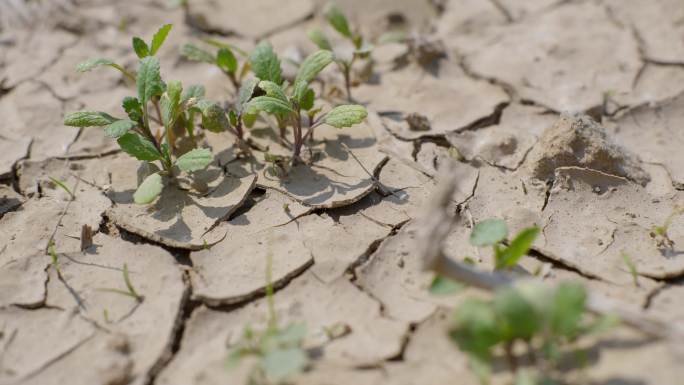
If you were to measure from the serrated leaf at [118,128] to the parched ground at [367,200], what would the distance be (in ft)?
1.03

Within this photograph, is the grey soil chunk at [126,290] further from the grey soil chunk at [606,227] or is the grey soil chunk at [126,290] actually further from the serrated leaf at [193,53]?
the grey soil chunk at [606,227]

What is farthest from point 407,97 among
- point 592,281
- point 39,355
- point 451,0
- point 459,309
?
point 39,355

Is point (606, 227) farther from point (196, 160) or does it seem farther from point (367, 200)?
point (196, 160)

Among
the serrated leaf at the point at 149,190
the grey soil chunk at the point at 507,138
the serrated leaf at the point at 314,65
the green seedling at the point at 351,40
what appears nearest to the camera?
the serrated leaf at the point at 149,190

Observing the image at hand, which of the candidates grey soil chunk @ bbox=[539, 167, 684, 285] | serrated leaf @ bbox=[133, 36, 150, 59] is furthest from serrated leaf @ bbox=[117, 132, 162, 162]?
grey soil chunk @ bbox=[539, 167, 684, 285]

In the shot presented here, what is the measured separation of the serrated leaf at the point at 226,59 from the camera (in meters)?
3.00

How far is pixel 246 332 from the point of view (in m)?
1.83

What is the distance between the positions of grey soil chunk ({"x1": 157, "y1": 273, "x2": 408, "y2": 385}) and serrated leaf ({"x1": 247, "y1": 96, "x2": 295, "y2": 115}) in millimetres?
695

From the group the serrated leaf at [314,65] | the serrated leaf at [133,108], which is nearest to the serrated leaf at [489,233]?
the serrated leaf at [314,65]

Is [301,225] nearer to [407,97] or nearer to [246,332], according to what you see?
[246,332]

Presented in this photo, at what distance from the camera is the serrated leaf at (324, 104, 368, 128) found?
2.57 meters

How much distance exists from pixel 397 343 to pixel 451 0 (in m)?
2.63

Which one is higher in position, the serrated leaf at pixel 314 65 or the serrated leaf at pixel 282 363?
the serrated leaf at pixel 314 65

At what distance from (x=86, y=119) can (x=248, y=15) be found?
1.66m
